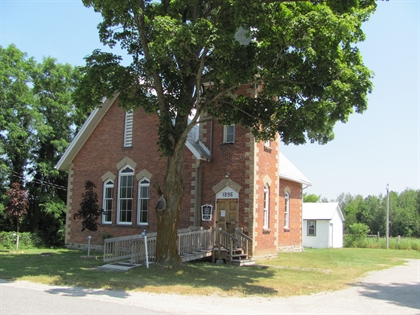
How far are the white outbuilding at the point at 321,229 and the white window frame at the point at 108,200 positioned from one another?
2071cm

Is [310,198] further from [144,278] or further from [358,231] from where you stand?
[144,278]

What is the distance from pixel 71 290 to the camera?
11477 millimetres

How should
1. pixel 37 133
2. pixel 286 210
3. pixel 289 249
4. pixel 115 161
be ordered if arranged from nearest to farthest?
pixel 115 161
pixel 286 210
pixel 289 249
pixel 37 133

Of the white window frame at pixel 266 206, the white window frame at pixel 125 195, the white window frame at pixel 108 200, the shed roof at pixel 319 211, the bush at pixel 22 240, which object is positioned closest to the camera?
the white window frame at pixel 266 206

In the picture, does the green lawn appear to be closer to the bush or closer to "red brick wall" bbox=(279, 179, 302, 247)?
"red brick wall" bbox=(279, 179, 302, 247)

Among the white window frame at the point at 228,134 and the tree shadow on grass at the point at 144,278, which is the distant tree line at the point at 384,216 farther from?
the tree shadow on grass at the point at 144,278

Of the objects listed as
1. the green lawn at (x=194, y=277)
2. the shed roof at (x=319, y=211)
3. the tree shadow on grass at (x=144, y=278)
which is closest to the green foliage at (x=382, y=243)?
the shed roof at (x=319, y=211)

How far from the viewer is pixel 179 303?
33.8 feet

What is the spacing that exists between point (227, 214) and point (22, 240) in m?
14.4

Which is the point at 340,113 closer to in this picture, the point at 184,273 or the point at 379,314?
the point at 379,314

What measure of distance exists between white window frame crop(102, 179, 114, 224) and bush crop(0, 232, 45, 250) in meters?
5.96

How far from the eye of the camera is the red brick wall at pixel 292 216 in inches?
1012

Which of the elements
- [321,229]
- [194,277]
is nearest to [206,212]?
[194,277]

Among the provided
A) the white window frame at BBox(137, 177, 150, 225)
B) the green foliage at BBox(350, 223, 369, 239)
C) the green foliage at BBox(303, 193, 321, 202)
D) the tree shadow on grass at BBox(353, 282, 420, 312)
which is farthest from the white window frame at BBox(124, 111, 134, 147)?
the green foliage at BBox(303, 193, 321, 202)
